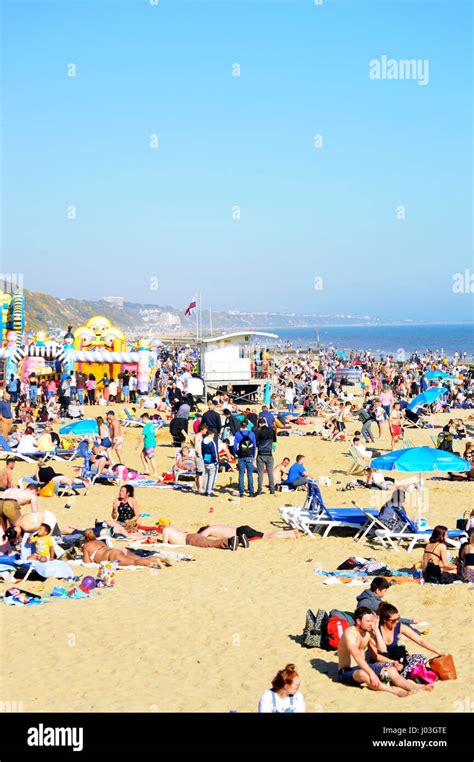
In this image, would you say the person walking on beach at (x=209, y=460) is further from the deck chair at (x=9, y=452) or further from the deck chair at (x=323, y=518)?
the deck chair at (x=9, y=452)

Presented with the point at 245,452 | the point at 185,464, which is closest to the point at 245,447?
the point at 245,452

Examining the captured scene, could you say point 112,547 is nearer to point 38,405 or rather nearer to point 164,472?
point 164,472

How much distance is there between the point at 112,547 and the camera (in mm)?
10500

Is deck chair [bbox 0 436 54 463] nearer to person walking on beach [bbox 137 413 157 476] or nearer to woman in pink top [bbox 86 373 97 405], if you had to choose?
person walking on beach [bbox 137 413 157 476]

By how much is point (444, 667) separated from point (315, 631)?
121 centimetres

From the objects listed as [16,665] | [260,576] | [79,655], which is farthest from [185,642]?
[260,576]

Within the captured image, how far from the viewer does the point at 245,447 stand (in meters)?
13.8

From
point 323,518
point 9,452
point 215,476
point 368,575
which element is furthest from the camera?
→ point 9,452

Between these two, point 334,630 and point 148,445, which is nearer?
point 334,630

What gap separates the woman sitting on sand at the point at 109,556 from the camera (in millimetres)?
9984

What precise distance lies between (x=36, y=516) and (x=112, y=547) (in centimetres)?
95

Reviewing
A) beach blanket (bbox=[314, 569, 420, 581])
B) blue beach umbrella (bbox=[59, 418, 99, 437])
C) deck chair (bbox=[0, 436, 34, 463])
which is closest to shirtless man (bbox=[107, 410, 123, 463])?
blue beach umbrella (bbox=[59, 418, 99, 437])

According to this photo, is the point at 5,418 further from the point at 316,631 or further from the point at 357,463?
the point at 316,631

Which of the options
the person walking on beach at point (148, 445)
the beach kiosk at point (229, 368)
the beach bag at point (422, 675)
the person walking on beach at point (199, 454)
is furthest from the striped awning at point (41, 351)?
the beach bag at point (422, 675)
